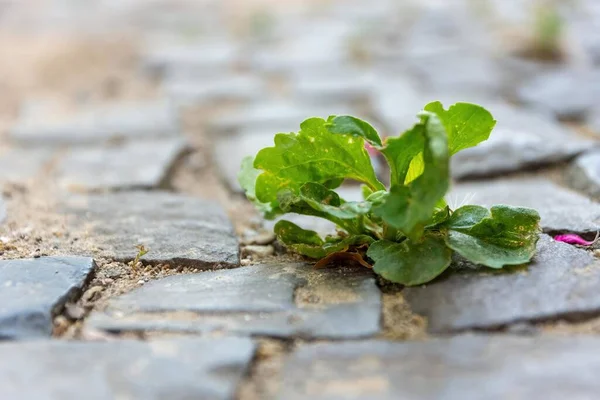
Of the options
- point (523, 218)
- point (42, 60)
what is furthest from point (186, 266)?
point (42, 60)

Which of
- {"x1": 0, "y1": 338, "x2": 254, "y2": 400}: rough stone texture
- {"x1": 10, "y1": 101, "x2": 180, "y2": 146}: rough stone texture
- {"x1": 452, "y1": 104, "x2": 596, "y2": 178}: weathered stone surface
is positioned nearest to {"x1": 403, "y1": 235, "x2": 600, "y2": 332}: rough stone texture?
{"x1": 0, "y1": 338, "x2": 254, "y2": 400}: rough stone texture

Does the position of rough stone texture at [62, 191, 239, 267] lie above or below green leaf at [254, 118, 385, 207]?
below

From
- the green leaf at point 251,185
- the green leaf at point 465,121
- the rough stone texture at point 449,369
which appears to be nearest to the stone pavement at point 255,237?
the rough stone texture at point 449,369

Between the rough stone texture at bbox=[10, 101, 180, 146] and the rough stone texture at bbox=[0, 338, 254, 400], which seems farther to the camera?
the rough stone texture at bbox=[10, 101, 180, 146]

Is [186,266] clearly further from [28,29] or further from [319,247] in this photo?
[28,29]

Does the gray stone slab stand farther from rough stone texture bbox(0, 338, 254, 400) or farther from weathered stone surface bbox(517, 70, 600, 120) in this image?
rough stone texture bbox(0, 338, 254, 400)

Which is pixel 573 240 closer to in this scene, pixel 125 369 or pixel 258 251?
pixel 258 251

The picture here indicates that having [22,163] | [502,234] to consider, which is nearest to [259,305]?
[502,234]
